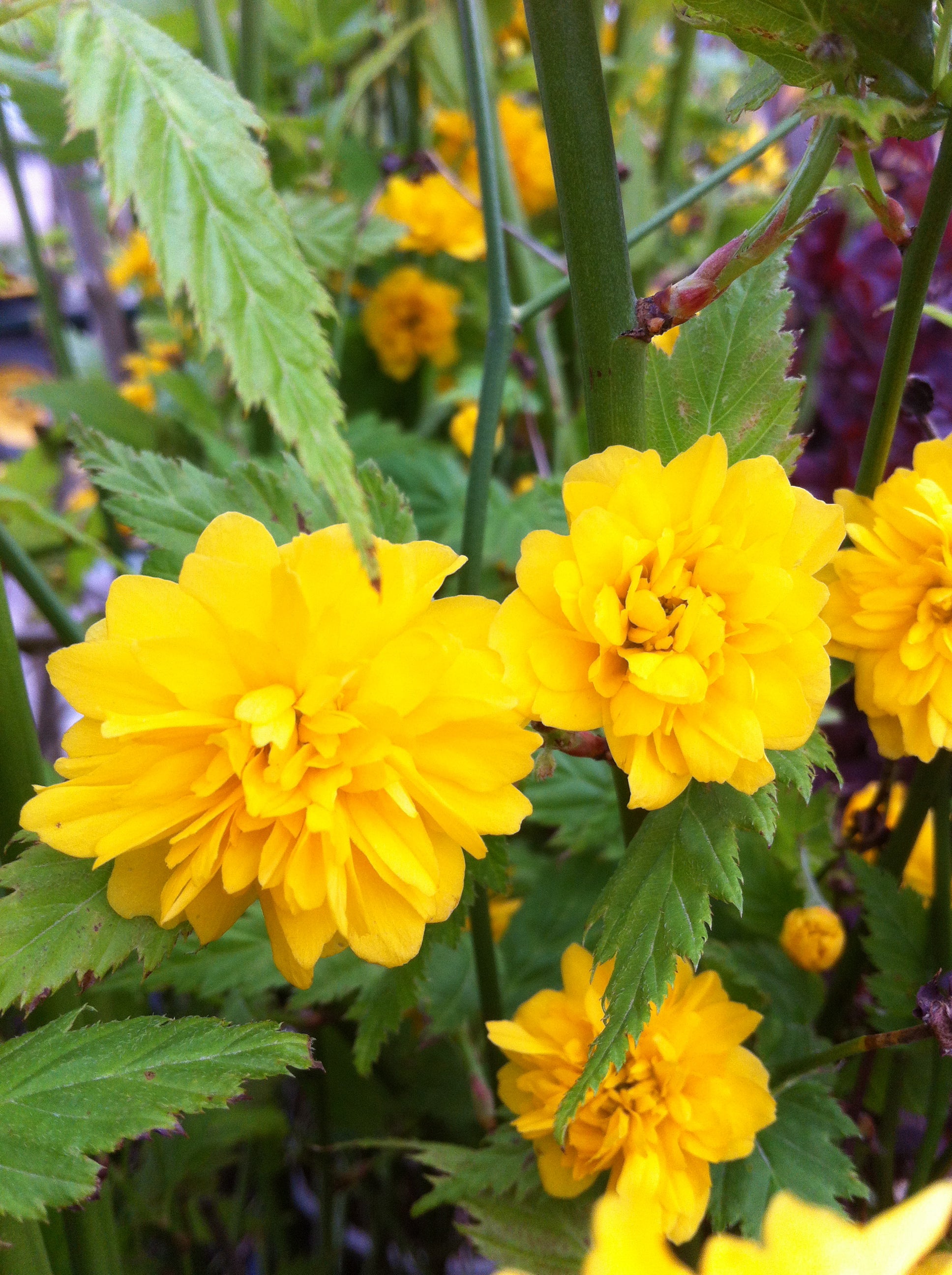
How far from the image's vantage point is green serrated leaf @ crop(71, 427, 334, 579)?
1.42 feet

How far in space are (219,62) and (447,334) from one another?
0.40 m

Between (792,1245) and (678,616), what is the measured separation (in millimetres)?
199

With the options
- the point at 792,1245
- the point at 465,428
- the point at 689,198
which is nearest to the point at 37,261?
the point at 465,428

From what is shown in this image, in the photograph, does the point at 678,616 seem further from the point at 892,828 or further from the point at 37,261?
the point at 37,261

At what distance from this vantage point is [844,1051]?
0.41m

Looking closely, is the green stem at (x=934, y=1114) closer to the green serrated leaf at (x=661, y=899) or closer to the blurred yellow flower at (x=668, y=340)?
the green serrated leaf at (x=661, y=899)

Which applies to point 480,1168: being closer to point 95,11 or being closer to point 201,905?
point 201,905

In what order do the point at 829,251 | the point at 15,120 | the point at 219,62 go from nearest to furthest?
the point at 219,62 → the point at 15,120 → the point at 829,251

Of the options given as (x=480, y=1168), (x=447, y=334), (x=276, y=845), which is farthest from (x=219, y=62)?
(x=480, y=1168)

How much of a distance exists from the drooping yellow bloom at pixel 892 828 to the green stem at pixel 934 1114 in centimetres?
6

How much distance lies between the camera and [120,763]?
0.32m

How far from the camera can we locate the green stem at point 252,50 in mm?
713

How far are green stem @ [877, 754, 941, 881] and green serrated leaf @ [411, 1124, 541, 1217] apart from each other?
0.23 meters

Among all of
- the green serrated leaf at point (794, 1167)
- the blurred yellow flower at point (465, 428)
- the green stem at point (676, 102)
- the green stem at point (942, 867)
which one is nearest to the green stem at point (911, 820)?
the green stem at point (942, 867)
